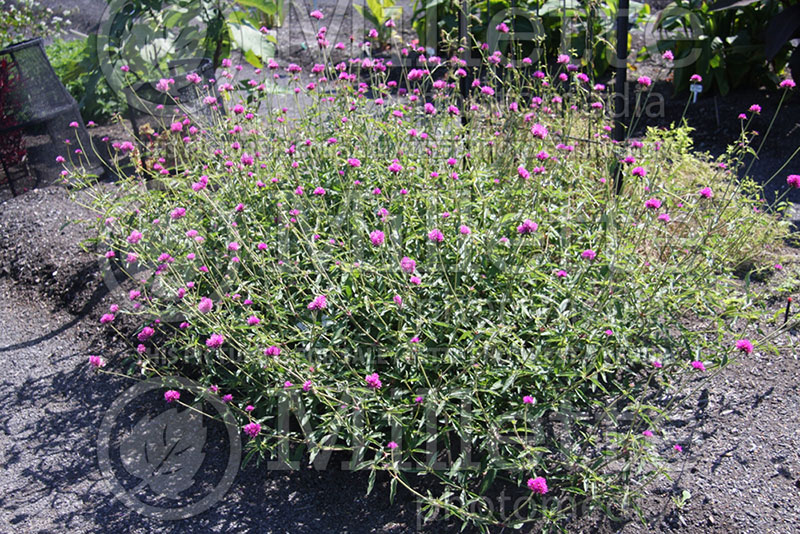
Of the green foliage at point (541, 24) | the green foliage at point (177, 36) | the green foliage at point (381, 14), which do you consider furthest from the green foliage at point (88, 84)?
the green foliage at point (541, 24)

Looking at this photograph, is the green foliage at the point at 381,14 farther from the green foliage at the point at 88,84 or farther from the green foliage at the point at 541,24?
the green foliage at the point at 88,84

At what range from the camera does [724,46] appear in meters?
5.73

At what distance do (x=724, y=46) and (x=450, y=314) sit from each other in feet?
14.6

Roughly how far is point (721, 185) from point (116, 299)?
3.61 meters

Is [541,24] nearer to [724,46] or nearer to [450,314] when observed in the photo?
[724,46]

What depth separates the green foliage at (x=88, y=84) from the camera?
18.4ft

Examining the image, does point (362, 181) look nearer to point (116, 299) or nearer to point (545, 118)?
point (545, 118)

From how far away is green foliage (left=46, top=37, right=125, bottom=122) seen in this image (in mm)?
5613

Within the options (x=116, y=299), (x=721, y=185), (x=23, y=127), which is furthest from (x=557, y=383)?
(x=23, y=127)

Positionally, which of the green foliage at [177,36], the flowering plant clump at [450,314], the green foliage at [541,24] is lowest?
the flowering plant clump at [450,314]

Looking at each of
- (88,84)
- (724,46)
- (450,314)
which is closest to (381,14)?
(88,84)

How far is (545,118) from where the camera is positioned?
3.70 metres

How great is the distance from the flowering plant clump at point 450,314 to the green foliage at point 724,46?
281 centimetres

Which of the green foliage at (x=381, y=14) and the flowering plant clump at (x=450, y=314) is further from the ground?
the green foliage at (x=381, y=14)
